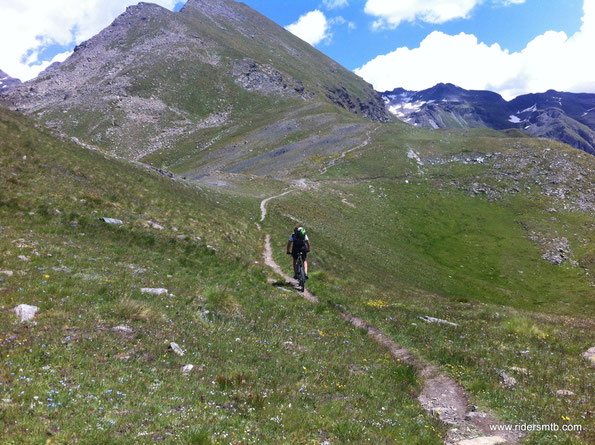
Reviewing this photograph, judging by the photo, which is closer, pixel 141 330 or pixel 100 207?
pixel 141 330

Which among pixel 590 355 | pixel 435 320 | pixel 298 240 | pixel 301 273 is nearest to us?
pixel 590 355

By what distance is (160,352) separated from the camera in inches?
340

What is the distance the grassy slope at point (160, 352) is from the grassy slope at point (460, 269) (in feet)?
9.66

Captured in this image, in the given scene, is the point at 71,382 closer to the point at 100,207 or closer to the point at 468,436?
the point at 468,436

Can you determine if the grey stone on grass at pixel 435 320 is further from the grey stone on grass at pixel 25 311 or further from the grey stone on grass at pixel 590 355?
the grey stone on grass at pixel 25 311

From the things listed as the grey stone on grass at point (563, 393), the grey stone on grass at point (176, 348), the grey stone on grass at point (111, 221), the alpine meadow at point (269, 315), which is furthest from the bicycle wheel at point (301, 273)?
the grey stone on grass at point (563, 393)

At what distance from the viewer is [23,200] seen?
1864 centimetres

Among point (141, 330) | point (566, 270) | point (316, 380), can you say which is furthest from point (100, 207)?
point (566, 270)

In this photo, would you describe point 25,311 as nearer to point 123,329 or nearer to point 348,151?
point 123,329

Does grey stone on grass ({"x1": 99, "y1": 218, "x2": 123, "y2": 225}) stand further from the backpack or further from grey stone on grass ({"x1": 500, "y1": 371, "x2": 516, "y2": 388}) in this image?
grey stone on grass ({"x1": 500, "y1": 371, "x2": 516, "y2": 388})

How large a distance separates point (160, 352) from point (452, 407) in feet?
27.2

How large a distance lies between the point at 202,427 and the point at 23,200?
20.0 meters

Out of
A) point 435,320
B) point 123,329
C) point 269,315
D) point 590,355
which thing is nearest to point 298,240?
point 269,315

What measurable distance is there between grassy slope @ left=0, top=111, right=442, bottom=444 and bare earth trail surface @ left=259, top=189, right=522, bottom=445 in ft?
1.76
